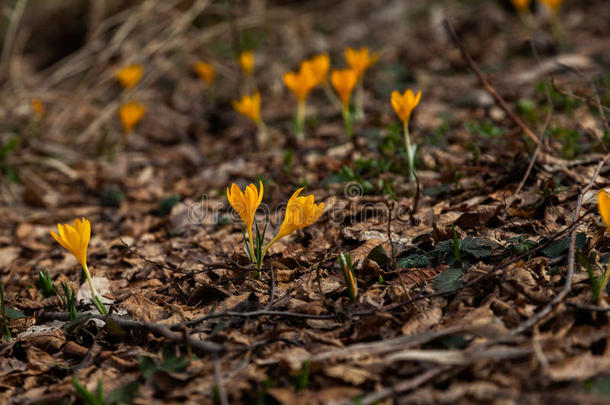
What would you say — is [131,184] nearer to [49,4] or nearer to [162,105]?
[162,105]

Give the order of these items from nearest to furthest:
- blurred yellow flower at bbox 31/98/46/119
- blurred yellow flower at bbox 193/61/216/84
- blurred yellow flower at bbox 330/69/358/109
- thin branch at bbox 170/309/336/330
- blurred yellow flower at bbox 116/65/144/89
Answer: thin branch at bbox 170/309/336/330, blurred yellow flower at bbox 330/69/358/109, blurred yellow flower at bbox 31/98/46/119, blurred yellow flower at bbox 116/65/144/89, blurred yellow flower at bbox 193/61/216/84

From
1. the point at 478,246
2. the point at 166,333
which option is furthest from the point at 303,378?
the point at 478,246

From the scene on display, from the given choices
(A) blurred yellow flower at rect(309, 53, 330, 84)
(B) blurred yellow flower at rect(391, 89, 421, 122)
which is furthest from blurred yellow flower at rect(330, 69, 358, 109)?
(B) blurred yellow flower at rect(391, 89, 421, 122)

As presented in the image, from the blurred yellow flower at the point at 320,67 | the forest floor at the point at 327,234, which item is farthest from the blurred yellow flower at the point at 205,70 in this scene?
the blurred yellow flower at the point at 320,67

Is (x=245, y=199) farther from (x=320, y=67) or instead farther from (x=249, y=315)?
(x=320, y=67)

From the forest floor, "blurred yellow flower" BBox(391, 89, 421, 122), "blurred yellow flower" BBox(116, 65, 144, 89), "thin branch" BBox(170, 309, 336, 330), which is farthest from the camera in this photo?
"blurred yellow flower" BBox(116, 65, 144, 89)

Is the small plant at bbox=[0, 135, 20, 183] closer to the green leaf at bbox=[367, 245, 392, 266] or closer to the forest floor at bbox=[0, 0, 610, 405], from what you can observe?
the forest floor at bbox=[0, 0, 610, 405]
